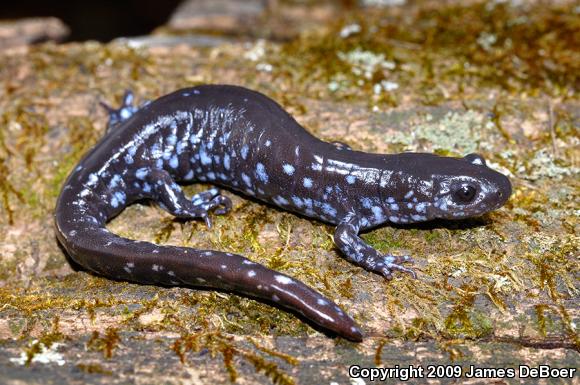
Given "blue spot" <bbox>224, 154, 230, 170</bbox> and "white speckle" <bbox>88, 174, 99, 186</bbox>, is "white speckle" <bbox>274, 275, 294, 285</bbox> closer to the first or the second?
"blue spot" <bbox>224, 154, 230, 170</bbox>

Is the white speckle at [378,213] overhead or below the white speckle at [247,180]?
below

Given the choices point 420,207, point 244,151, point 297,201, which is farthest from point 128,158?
point 420,207

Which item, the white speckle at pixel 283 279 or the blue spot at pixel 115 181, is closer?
the white speckle at pixel 283 279

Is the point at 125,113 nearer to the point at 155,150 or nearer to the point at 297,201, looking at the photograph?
the point at 155,150

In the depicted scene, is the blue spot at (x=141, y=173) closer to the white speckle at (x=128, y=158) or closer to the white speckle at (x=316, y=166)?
the white speckle at (x=128, y=158)

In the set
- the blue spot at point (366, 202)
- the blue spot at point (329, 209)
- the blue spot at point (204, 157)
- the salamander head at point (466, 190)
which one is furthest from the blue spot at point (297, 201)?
the salamander head at point (466, 190)

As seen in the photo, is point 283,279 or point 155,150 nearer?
point 283,279

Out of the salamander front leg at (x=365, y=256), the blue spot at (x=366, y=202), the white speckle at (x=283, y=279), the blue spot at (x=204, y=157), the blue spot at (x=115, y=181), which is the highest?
the blue spot at (x=204, y=157)
